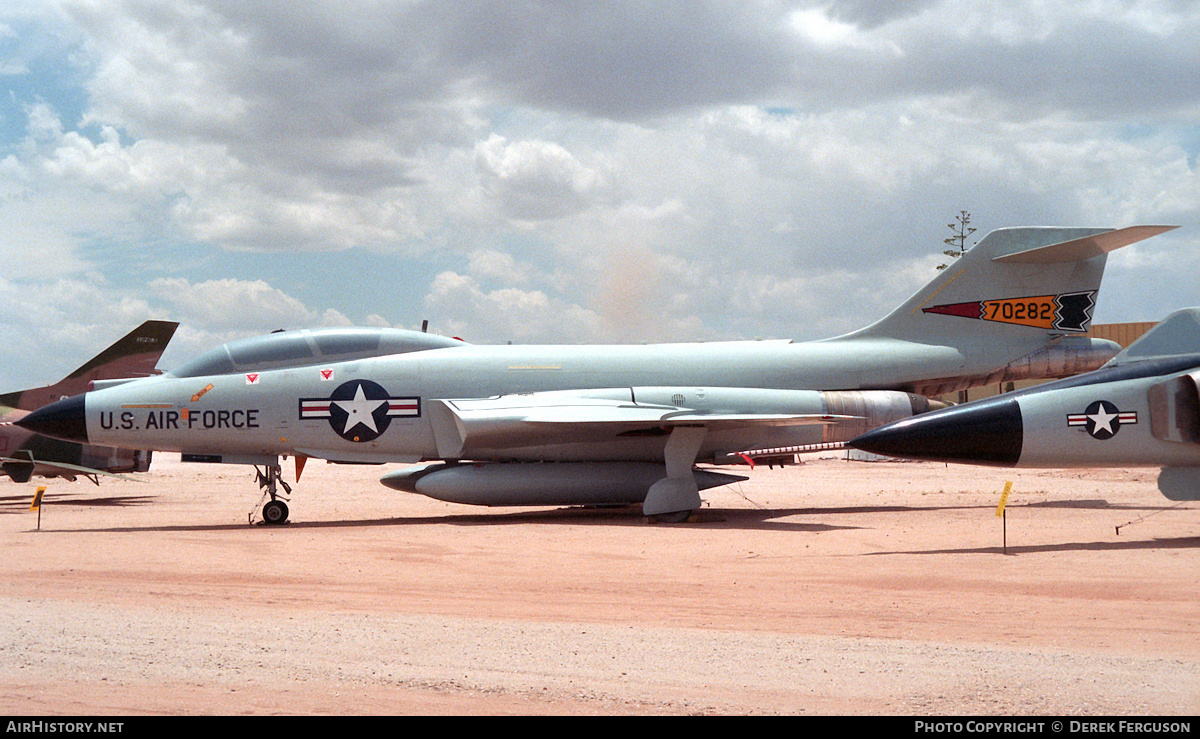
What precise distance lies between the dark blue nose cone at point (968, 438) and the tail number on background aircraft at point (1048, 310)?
5.88 m

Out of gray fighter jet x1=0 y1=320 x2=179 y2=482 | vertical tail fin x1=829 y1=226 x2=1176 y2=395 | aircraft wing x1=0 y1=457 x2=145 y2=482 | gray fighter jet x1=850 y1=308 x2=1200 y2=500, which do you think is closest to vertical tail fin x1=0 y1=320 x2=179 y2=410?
gray fighter jet x1=0 y1=320 x2=179 y2=482

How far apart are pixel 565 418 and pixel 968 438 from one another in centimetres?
570

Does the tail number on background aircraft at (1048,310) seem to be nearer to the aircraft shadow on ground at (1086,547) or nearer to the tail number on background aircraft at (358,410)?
the aircraft shadow on ground at (1086,547)

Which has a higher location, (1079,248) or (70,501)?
(1079,248)

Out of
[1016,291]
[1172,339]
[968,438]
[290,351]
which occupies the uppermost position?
[1016,291]

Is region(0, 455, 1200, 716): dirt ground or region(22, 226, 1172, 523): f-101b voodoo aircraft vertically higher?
region(22, 226, 1172, 523): f-101b voodoo aircraft

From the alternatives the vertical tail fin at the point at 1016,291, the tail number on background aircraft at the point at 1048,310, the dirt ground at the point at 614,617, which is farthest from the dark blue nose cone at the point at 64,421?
the tail number on background aircraft at the point at 1048,310

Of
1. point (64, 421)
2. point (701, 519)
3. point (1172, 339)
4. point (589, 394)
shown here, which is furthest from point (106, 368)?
point (1172, 339)

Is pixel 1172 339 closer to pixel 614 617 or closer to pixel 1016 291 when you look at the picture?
pixel 1016 291

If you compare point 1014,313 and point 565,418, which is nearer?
point 565,418

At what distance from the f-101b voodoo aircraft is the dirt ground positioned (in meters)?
0.99

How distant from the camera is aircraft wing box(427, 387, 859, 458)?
14117 millimetres

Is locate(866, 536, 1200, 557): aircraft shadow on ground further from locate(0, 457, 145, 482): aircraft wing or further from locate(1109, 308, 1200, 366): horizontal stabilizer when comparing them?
locate(0, 457, 145, 482): aircraft wing

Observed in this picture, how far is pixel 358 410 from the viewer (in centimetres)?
1498
